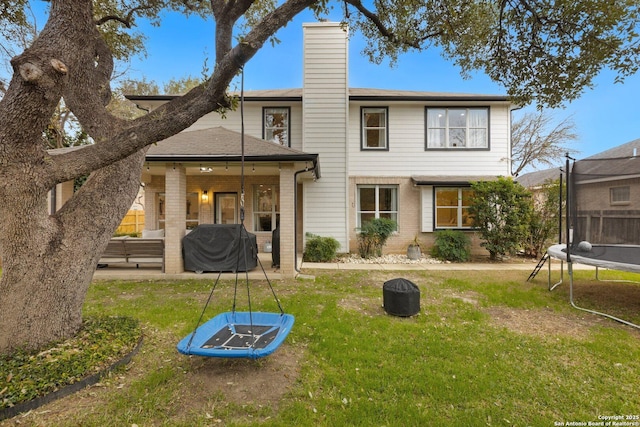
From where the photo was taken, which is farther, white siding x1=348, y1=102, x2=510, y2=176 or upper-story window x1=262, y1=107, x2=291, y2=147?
upper-story window x1=262, y1=107, x2=291, y2=147

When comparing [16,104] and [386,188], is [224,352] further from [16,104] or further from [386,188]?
[386,188]

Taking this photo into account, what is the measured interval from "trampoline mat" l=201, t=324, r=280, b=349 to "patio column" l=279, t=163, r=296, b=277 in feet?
13.2

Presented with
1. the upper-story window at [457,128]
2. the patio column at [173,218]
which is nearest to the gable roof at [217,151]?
the patio column at [173,218]

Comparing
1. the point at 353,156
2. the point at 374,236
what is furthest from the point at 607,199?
the point at 353,156

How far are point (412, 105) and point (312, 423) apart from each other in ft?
39.7

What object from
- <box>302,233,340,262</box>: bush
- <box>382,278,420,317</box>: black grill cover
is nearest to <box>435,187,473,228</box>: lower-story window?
<box>302,233,340,262</box>: bush

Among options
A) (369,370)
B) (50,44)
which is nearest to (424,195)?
(369,370)

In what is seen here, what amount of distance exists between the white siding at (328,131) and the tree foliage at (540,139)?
15644 millimetres

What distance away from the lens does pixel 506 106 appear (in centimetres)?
1195

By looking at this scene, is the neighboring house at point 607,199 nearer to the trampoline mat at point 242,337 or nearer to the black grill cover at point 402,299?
the black grill cover at point 402,299

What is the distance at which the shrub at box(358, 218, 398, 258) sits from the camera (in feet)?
35.7

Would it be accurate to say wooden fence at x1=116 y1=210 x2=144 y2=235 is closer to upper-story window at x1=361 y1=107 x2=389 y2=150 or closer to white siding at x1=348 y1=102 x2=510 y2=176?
white siding at x1=348 y1=102 x2=510 y2=176

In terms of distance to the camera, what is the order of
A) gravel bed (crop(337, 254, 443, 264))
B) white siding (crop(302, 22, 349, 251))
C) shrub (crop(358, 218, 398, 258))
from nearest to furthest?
gravel bed (crop(337, 254, 443, 264)) → shrub (crop(358, 218, 398, 258)) → white siding (crop(302, 22, 349, 251))

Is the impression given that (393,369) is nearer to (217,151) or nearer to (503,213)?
(217,151)
